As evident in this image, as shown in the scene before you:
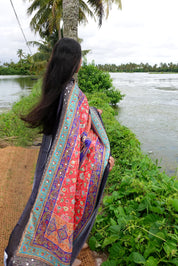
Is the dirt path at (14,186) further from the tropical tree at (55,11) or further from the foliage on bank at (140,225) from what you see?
the tropical tree at (55,11)

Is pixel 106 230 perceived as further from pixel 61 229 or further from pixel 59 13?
pixel 59 13

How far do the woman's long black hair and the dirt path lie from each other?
119cm

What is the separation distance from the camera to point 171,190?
210cm

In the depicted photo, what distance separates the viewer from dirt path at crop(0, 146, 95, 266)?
206 cm

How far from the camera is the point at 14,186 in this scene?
2906 millimetres

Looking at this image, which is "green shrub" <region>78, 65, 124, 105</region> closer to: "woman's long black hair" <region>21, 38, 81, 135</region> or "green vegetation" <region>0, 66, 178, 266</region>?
"green vegetation" <region>0, 66, 178, 266</region>

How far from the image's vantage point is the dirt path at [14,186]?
2057mm

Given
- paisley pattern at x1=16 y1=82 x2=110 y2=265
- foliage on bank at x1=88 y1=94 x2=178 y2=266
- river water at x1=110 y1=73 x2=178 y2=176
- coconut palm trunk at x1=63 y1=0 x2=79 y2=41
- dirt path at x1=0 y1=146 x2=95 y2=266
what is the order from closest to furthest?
paisley pattern at x1=16 y1=82 x2=110 y2=265 < foliage on bank at x1=88 y1=94 x2=178 y2=266 < dirt path at x1=0 y1=146 x2=95 y2=266 < coconut palm trunk at x1=63 y1=0 x2=79 y2=41 < river water at x1=110 y1=73 x2=178 y2=176

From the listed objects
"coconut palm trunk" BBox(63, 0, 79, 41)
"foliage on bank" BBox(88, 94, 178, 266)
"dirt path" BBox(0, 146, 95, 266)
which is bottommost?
"dirt path" BBox(0, 146, 95, 266)

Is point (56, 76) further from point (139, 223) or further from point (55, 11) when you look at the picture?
point (55, 11)

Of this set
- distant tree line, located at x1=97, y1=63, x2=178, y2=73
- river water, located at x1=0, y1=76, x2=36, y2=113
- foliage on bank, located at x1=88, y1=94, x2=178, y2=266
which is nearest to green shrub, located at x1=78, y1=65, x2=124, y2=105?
river water, located at x1=0, y1=76, x2=36, y2=113

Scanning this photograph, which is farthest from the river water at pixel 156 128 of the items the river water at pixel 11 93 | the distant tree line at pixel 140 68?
the distant tree line at pixel 140 68

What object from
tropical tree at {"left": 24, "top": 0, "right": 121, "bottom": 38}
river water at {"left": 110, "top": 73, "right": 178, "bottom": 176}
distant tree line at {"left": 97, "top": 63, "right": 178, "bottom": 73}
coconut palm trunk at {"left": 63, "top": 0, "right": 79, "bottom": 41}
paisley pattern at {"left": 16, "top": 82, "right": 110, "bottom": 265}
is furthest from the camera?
distant tree line at {"left": 97, "top": 63, "right": 178, "bottom": 73}

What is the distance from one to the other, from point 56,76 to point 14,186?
→ 1.98m
